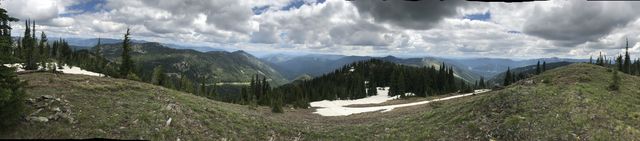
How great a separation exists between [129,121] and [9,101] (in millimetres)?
7717

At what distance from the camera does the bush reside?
14587mm

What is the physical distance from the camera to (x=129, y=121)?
74.3 ft

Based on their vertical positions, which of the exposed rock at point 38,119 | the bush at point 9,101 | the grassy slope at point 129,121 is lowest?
the grassy slope at point 129,121

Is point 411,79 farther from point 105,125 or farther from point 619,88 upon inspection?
point 105,125

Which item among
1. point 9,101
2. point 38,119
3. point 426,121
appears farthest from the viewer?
point 426,121

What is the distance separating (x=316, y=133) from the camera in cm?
3064

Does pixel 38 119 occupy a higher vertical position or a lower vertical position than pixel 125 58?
lower

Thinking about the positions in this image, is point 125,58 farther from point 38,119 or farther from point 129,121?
point 38,119

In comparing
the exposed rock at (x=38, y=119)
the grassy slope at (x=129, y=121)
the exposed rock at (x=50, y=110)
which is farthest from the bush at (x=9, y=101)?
the exposed rock at (x=50, y=110)

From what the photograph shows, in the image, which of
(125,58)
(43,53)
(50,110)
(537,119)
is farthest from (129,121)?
(43,53)

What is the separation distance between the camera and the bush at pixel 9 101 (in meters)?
14.6

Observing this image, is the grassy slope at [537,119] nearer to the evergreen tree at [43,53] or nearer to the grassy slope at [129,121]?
the grassy slope at [129,121]

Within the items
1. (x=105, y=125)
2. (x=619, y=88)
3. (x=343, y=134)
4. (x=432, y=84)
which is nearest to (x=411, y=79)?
(x=432, y=84)

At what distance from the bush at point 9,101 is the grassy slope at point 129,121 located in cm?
65
